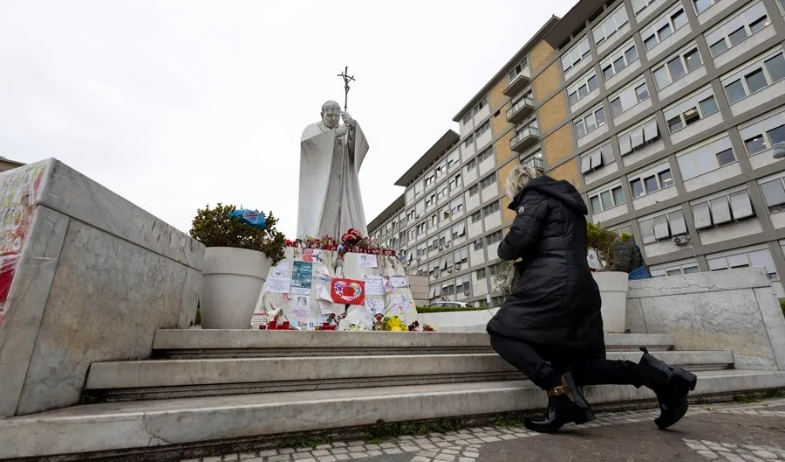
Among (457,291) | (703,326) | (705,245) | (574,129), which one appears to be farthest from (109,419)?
(457,291)

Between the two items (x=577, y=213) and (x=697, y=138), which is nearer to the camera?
(x=577, y=213)

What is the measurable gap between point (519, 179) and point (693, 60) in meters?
25.0

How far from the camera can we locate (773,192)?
53.6 feet

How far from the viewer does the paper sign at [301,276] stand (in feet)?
16.6

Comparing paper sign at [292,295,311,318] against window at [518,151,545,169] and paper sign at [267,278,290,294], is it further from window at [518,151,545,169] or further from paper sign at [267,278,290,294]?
window at [518,151,545,169]

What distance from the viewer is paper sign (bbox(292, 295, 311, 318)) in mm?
4895

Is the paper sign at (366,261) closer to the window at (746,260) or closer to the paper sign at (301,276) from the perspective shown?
the paper sign at (301,276)

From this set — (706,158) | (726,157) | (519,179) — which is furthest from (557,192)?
(706,158)

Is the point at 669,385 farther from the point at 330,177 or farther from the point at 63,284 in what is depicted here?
the point at 330,177

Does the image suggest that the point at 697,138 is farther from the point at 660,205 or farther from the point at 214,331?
the point at 214,331

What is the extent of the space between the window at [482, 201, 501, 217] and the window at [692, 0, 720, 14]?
18.5m

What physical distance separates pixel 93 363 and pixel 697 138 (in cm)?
2596

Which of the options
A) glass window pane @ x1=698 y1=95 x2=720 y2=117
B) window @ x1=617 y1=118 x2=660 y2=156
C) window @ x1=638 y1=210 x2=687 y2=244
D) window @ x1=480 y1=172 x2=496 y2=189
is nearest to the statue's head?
window @ x1=638 y1=210 x2=687 y2=244

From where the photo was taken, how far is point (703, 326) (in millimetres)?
4617
